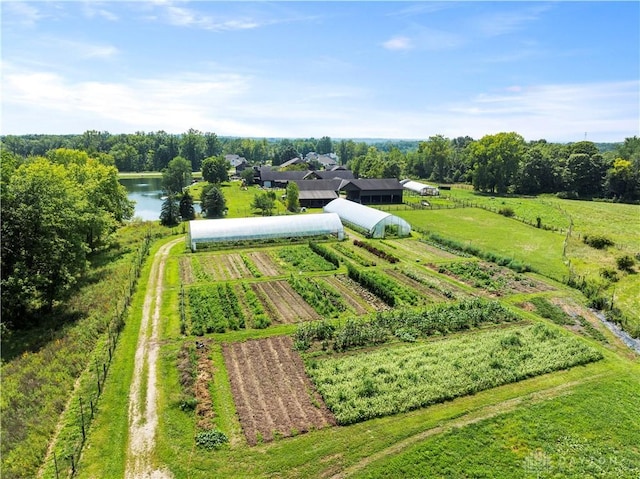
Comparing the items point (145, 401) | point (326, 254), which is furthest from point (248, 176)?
point (145, 401)

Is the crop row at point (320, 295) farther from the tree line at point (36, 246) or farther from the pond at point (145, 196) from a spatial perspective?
the pond at point (145, 196)

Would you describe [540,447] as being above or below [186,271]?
below

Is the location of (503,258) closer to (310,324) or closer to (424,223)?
(424,223)

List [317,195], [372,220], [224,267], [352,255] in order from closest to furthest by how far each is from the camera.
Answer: [224,267] → [352,255] → [372,220] → [317,195]

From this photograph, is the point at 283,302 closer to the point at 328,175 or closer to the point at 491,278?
the point at 491,278

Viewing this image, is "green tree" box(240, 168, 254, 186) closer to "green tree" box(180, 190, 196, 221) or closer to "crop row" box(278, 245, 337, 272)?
"green tree" box(180, 190, 196, 221)

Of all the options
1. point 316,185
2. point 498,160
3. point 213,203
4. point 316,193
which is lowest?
point 213,203
